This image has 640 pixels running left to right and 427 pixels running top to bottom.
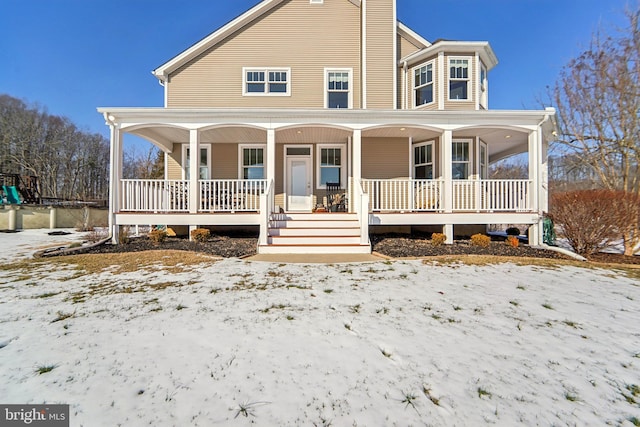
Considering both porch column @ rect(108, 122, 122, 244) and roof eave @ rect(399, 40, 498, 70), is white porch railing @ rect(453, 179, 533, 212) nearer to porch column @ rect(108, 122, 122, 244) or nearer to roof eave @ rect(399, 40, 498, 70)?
roof eave @ rect(399, 40, 498, 70)

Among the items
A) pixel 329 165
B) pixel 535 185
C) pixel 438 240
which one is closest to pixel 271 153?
pixel 329 165

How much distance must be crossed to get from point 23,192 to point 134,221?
54.3 feet

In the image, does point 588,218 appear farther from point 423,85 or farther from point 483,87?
point 423,85

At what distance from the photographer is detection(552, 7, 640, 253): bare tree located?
10875mm

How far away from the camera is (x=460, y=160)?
33.8 feet

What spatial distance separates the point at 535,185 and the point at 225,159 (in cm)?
1046

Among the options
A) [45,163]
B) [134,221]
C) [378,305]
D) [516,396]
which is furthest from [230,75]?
[45,163]

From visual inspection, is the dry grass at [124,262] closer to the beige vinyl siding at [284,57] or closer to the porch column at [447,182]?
the porch column at [447,182]

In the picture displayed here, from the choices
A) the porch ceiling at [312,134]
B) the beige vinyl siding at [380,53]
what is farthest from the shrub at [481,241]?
the beige vinyl siding at [380,53]

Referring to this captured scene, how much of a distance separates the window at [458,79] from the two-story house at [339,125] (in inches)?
1.5

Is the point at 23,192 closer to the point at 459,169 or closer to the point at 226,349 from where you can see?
the point at 226,349

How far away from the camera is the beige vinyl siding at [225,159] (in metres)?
10.8

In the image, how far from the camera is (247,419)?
1.77m

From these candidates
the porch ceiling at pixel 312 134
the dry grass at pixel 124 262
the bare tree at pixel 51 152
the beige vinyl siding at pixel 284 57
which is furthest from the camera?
the bare tree at pixel 51 152
